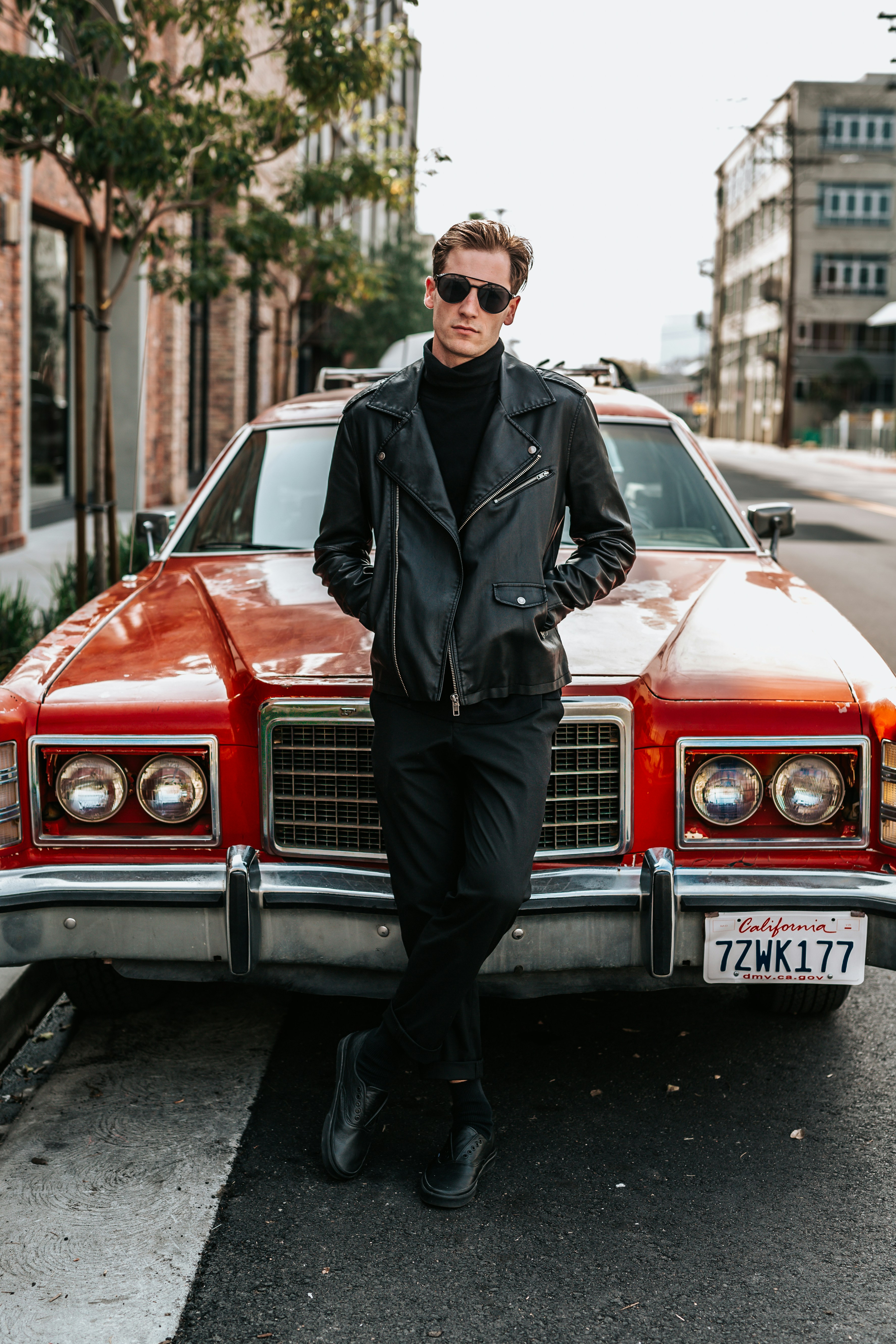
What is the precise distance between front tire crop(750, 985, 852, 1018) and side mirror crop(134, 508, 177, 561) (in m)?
2.64

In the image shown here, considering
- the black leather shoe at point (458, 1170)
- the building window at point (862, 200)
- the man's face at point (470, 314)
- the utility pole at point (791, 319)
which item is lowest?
the black leather shoe at point (458, 1170)

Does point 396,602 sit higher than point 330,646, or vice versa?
point 396,602

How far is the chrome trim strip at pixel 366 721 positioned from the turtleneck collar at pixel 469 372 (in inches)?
30.7

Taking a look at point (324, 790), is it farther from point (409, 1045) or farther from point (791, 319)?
point (791, 319)

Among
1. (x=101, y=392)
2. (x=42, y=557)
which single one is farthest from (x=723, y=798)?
(x=42, y=557)

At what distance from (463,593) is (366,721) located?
22.1 inches

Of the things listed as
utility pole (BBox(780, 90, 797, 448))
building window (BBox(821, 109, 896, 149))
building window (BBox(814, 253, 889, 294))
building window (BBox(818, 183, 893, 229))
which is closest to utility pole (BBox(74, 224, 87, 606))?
utility pole (BBox(780, 90, 797, 448))

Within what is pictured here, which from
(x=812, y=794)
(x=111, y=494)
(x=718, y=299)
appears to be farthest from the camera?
(x=718, y=299)

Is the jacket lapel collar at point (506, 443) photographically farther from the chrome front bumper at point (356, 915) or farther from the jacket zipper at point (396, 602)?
the chrome front bumper at point (356, 915)

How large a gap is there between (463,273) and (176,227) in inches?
676

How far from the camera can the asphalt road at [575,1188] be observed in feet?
8.84

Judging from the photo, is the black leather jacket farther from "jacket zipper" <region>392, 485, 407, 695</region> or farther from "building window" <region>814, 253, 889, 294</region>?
"building window" <region>814, 253, 889, 294</region>

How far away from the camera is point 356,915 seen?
3.28m

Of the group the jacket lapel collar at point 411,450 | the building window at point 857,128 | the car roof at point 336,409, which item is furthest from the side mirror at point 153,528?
the building window at point 857,128
